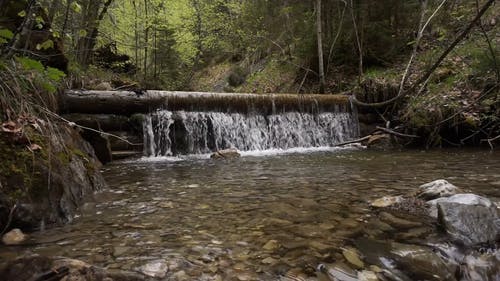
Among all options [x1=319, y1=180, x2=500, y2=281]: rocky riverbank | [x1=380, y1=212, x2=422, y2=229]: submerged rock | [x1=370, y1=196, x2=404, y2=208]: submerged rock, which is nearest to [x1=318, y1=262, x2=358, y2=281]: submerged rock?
[x1=319, y1=180, x2=500, y2=281]: rocky riverbank

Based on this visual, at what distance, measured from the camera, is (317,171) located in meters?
5.26

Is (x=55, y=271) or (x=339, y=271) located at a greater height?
(x=55, y=271)

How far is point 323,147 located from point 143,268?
792 cm

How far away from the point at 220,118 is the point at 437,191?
20.2 feet

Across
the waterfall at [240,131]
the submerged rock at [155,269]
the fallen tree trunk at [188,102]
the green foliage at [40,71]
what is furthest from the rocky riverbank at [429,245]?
the fallen tree trunk at [188,102]

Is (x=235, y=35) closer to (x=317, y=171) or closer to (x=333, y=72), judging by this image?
(x=333, y=72)

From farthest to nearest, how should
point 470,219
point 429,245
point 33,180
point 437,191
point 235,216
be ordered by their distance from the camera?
1. point 437,191
2. point 235,216
3. point 33,180
4. point 470,219
5. point 429,245

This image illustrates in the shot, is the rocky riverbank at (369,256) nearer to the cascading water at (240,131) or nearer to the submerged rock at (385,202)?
the submerged rock at (385,202)

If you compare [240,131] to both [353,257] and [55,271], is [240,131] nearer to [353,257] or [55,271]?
[353,257]

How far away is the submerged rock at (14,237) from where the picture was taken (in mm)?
2287

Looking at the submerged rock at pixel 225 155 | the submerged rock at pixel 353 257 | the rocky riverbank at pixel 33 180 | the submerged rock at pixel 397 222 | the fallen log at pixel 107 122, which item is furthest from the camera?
the submerged rock at pixel 225 155

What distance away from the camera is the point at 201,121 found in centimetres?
841

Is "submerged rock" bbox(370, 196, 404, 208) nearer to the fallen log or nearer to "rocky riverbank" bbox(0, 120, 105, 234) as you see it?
"rocky riverbank" bbox(0, 120, 105, 234)

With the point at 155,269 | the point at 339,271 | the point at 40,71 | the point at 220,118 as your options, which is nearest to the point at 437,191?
the point at 339,271
